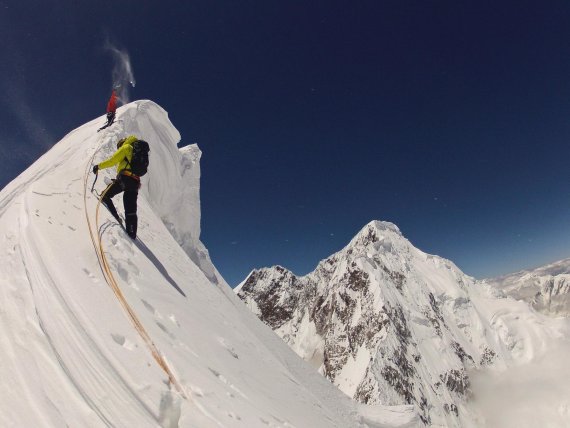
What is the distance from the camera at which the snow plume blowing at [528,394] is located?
139 meters

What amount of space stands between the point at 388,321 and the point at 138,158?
11782 centimetres

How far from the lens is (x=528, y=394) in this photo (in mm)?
152500

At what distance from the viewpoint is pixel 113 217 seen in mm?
8828

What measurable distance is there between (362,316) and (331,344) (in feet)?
54.5

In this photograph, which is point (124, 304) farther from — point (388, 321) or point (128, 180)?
point (388, 321)

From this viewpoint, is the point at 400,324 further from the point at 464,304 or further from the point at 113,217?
the point at 113,217

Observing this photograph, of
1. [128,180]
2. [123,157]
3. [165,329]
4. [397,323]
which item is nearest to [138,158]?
[123,157]

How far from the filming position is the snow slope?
3.50 metres

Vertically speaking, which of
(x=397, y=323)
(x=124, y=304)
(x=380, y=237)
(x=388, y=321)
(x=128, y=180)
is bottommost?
(x=124, y=304)

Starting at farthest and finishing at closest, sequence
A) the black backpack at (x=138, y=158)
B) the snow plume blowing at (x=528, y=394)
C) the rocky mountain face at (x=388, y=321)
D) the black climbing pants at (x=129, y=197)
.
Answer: the snow plume blowing at (x=528, y=394), the rocky mountain face at (x=388, y=321), the black backpack at (x=138, y=158), the black climbing pants at (x=129, y=197)

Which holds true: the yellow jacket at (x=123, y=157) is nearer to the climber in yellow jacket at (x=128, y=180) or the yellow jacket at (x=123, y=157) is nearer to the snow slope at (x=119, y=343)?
the climber in yellow jacket at (x=128, y=180)

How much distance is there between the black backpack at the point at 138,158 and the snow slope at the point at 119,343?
4.50ft

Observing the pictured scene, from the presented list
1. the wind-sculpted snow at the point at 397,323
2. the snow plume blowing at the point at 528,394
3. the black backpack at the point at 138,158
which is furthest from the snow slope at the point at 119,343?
the snow plume blowing at the point at 528,394

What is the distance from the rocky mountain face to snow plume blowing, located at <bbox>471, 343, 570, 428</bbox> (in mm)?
8438
